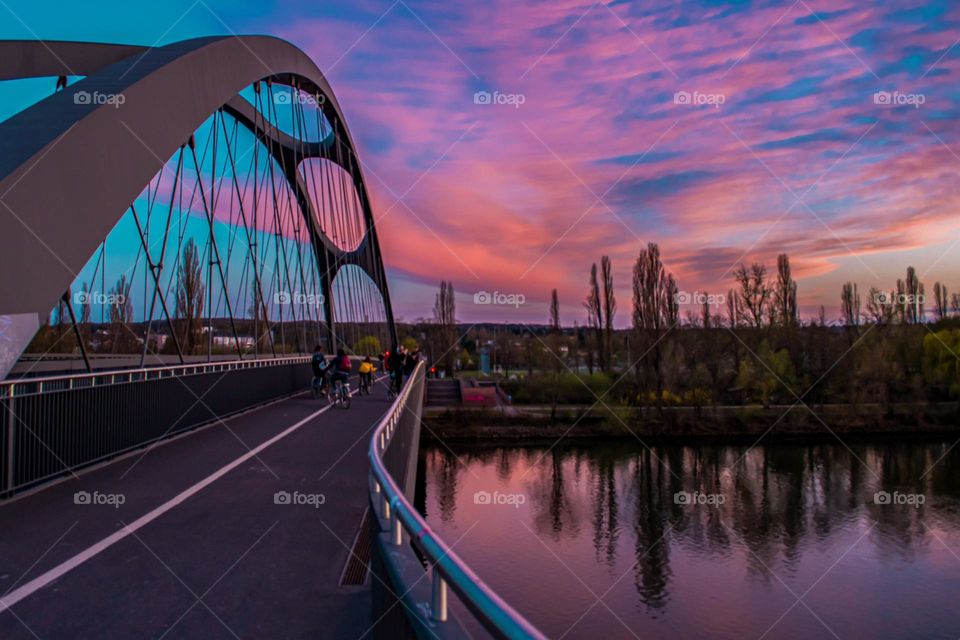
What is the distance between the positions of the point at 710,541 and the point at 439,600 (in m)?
26.6

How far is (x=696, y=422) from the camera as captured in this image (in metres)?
51.9

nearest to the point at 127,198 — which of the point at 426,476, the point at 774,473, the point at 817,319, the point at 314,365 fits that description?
the point at 314,365

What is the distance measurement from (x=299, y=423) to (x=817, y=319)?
69990mm

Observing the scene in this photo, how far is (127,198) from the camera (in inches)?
352

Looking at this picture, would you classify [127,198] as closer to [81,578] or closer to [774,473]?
[81,578]

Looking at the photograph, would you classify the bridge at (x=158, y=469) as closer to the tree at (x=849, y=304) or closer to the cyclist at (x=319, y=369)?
the cyclist at (x=319, y=369)

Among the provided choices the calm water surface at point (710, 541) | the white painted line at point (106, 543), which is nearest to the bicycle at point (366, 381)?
the calm water surface at point (710, 541)

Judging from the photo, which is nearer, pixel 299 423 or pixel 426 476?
pixel 299 423

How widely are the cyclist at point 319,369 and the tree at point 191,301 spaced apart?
796cm

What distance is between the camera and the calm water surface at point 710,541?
19.7m

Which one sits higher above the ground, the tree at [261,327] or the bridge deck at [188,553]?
the tree at [261,327]

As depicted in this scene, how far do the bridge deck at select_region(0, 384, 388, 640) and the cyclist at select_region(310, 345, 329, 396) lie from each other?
9.76m

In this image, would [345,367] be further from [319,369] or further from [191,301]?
[191,301]

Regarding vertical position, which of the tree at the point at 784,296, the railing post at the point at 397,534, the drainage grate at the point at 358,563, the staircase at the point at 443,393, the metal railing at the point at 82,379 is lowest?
the staircase at the point at 443,393
